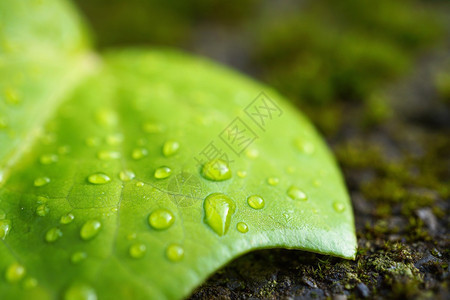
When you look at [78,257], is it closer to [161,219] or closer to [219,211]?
[161,219]

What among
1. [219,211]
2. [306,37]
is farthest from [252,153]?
[306,37]

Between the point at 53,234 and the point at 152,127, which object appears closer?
the point at 53,234

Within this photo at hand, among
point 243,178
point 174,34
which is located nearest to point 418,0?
point 174,34

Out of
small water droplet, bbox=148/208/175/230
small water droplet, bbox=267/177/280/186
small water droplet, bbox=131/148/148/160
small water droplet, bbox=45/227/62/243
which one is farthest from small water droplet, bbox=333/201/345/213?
small water droplet, bbox=45/227/62/243

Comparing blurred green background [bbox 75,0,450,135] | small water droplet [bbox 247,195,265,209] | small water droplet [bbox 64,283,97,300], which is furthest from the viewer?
blurred green background [bbox 75,0,450,135]

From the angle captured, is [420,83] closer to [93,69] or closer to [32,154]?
[93,69]

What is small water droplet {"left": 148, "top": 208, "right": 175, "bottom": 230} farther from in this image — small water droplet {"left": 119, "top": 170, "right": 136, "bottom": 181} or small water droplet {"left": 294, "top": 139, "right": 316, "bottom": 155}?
small water droplet {"left": 294, "top": 139, "right": 316, "bottom": 155}
